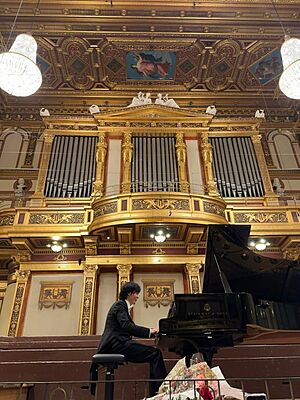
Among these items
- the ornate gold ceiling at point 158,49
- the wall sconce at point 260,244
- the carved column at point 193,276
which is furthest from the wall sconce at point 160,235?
the ornate gold ceiling at point 158,49

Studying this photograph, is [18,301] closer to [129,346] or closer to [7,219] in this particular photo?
[7,219]

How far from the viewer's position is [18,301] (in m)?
8.09

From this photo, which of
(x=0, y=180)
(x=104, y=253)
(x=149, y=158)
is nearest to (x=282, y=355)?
(x=104, y=253)

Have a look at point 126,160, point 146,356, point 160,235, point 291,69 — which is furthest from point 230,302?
point 126,160

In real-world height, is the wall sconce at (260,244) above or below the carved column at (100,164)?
below

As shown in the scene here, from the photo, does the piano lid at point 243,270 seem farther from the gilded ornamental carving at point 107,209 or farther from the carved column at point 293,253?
the carved column at point 293,253

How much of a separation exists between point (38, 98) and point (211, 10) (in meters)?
5.97

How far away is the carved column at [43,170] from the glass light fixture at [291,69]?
6.12m

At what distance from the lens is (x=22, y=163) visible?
35.4 ft

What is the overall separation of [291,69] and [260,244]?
4.09 meters

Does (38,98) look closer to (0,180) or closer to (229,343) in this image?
(0,180)

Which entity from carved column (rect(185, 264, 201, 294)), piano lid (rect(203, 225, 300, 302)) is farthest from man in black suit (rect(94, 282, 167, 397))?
carved column (rect(185, 264, 201, 294))

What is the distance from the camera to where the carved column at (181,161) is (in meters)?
8.75

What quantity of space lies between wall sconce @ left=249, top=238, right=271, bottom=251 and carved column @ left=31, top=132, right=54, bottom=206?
17.4 feet
